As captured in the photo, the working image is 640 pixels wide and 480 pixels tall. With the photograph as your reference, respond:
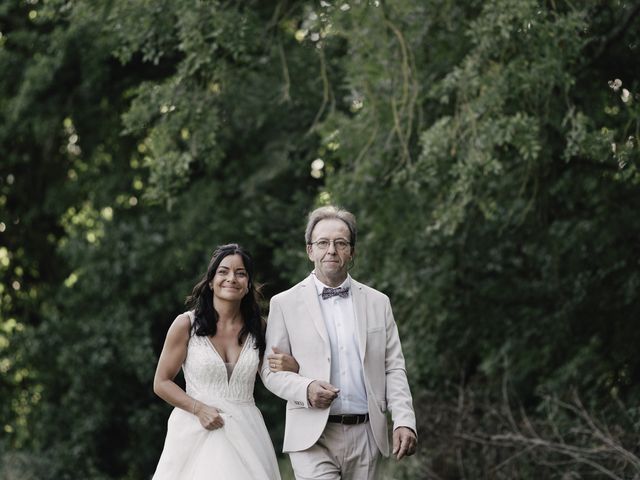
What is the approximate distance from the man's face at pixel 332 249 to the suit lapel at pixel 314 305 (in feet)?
0.29

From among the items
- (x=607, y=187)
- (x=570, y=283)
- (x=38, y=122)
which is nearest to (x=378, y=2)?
(x=607, y=187)

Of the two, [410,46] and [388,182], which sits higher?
[410,46]

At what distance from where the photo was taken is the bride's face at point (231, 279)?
6109 mm

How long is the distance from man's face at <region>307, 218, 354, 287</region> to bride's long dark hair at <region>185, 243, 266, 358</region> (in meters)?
0.47

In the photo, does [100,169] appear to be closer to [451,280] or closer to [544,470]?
[451,280]

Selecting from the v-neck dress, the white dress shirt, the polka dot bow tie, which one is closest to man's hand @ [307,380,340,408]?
the white dress shirt

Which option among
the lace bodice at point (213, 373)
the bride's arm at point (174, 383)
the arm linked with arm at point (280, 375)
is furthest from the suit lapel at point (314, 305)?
the bride's arm at point (174, 383)

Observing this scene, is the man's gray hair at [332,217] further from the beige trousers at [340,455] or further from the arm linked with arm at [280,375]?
the beige trousers at [340,455]

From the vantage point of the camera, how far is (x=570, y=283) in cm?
1292

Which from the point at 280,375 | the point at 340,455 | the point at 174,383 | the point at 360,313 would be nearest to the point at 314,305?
the point at 360,313

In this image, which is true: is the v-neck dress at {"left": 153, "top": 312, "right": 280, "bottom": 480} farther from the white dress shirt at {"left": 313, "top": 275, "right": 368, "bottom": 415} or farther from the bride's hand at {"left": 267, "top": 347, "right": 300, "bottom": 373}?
the white dress shirt at {"left": 313, "top": 275, "right": 368, "bottom": 415}

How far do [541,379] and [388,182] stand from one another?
106 inches

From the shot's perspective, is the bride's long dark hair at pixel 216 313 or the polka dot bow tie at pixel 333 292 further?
the bride's long dark hair at pixel 216 313

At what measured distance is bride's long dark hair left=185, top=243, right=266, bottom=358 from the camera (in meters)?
6.17
